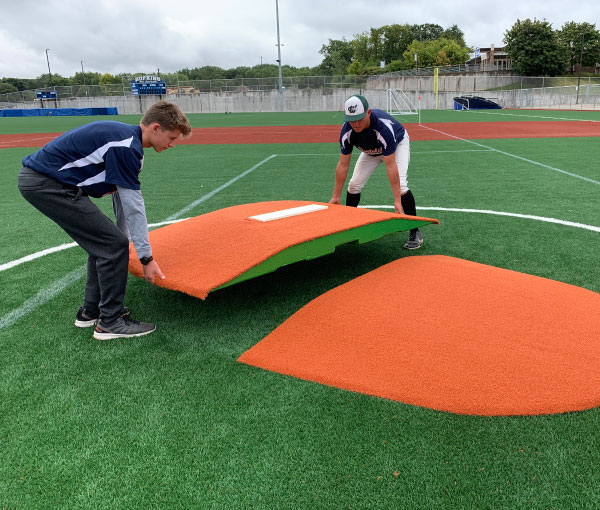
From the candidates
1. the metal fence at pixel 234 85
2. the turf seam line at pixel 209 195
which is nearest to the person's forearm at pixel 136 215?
the turf seam line at pixel 209 195

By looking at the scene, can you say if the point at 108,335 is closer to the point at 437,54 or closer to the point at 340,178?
the point at 340,178

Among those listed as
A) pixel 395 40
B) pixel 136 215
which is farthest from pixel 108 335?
pixel 395 40

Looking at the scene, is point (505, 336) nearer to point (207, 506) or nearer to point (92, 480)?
point (207, 506)

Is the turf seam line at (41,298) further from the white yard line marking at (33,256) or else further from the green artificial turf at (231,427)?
the white yard line marking at (33,256)

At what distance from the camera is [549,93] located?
4578 centimetres

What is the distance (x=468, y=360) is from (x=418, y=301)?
79 cm

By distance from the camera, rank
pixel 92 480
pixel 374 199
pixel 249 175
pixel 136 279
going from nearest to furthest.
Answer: pixel 92 480 < pixel 136 279 < pixel 374 199 < pixel 249 175

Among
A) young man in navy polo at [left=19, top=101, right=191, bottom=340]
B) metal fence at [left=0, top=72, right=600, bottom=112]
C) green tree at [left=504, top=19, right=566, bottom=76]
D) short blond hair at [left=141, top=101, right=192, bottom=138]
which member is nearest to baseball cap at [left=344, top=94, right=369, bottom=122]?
young man in navy polo at [left=19, top=101, right=191, bottom=340]

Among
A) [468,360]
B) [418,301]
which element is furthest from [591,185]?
[468,360]

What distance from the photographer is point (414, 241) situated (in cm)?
506

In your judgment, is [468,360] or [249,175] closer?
[468,360]

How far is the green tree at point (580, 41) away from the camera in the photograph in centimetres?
6856

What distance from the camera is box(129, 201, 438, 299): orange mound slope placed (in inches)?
131

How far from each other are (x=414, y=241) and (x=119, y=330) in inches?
123
